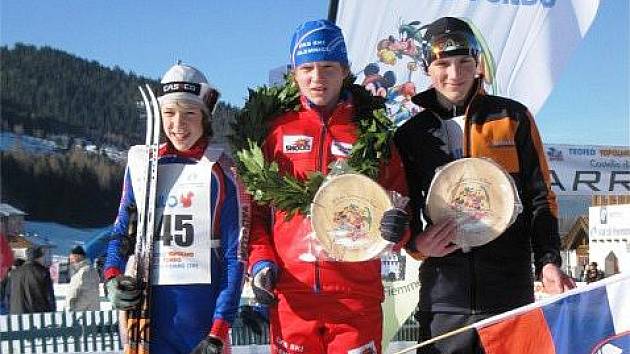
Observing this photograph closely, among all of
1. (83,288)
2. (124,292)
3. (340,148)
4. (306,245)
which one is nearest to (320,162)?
(340,148)

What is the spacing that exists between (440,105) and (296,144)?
63 cm

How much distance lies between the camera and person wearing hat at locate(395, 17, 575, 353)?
3107mm

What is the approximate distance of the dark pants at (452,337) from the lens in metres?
3.08

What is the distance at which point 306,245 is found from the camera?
3186 mm

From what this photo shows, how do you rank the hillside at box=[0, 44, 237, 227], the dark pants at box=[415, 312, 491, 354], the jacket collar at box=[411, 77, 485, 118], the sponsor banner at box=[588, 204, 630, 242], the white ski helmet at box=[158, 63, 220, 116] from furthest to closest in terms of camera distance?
1. the sponsor banner at box=[588, 204, 630, 242]
2. the hillside at box=[0, 44, 237, 227]
3. the white ski helmet at box=[158, 63, 220, 116]
4. the jacket collar at box=[411, 77, 485, 118]
5. the dark pants at box=[415, 312, 491, 354]

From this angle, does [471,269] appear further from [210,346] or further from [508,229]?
[210,346]

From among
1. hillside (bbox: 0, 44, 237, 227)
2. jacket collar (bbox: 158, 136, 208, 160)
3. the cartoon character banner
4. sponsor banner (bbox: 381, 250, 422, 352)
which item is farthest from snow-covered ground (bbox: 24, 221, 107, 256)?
jacket collar (bbox: 158, 136, 208, 160)

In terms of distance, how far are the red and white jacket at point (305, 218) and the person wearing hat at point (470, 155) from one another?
0.19 metres

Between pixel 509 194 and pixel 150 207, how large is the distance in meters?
1.49

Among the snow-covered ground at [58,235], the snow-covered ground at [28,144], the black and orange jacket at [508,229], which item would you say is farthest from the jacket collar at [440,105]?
the snow-covered ground at [28,144]

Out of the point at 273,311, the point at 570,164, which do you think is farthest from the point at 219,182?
the point at 570,164

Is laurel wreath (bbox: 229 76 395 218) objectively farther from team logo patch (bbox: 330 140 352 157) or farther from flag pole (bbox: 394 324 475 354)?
flag pole (bbox: 394 324 475 354)

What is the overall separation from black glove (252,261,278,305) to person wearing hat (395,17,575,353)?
0.57 meters

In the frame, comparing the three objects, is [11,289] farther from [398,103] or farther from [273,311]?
[273,311]
